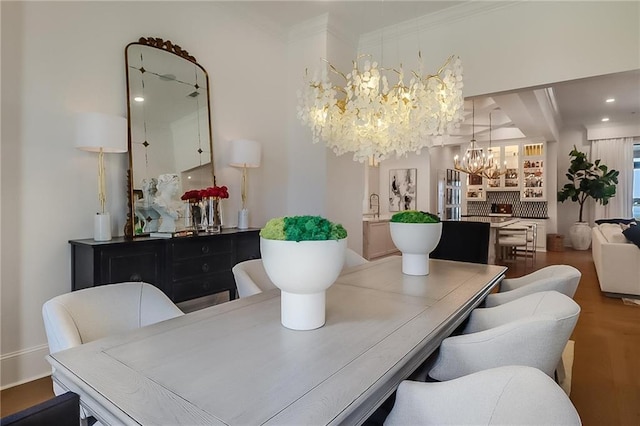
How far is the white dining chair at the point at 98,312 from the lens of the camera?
1.24m

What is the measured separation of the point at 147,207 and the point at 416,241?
2.10 metres

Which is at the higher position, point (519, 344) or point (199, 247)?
point (199, 247)

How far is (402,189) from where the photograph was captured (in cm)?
881

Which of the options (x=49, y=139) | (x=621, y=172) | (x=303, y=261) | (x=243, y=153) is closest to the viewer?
(x=303, y=261)

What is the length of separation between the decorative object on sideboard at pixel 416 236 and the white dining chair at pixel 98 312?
1257mm

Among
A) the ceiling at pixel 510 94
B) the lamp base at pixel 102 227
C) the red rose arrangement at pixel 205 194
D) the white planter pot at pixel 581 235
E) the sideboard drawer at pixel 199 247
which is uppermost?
the ceiling at pixel 510 94

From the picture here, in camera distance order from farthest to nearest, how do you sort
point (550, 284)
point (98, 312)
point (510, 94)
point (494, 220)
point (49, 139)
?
point (494, 220) < point (510, 94) < point (49, 139) < point (550, 284) < point (98, 312)

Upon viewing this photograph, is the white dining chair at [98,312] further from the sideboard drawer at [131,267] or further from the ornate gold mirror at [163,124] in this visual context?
the ornate gold mirror at [163,124]

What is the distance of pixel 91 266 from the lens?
7.37 feet

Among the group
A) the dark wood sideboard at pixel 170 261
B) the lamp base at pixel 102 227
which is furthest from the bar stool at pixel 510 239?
the lamp base at pixel 102 227

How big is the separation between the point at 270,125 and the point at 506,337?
3.45 m

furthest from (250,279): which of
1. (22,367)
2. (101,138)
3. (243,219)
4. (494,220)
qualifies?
(494,220)

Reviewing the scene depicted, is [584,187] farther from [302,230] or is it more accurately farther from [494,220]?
[302,230]

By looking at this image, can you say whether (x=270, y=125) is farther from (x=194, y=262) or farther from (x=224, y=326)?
(x=224, y=326)
